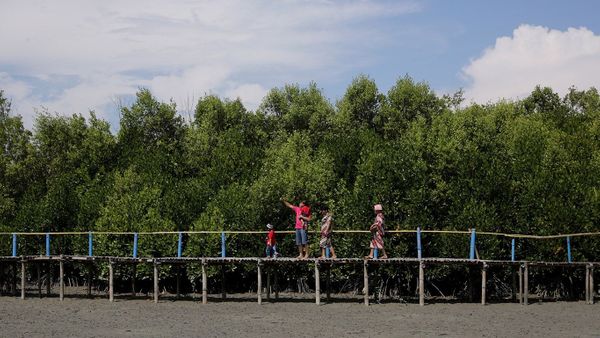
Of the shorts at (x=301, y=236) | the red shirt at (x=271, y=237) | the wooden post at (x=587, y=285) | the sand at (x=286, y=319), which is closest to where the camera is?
the sand at (x=286, y=319)

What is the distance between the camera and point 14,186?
142ft

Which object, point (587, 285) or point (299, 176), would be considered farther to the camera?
point (299, 176)

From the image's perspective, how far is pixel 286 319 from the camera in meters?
23.3

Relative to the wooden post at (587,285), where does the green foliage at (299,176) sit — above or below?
above

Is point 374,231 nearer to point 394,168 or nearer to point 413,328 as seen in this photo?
point 413,328

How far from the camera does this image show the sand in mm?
20281

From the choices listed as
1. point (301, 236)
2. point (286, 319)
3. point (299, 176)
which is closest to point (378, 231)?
point (301, 236)

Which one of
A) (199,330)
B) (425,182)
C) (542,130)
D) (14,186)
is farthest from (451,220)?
(14,186)

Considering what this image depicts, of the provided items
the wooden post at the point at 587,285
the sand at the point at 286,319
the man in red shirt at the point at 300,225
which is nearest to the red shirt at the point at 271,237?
the man in red shirt at the point at 300,225

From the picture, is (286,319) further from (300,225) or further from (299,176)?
(299,176)

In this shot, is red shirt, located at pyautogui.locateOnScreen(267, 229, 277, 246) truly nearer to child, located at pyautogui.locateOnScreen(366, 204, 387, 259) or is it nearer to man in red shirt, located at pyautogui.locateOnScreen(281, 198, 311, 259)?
man in red shirt, located at pyautogui.locateOnScreen(281, 198, 311, 259)

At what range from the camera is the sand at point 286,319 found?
66.5 ft

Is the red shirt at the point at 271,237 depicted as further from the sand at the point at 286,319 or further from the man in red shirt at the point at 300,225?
the sand at the point at 286,319

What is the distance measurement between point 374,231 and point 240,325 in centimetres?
581
